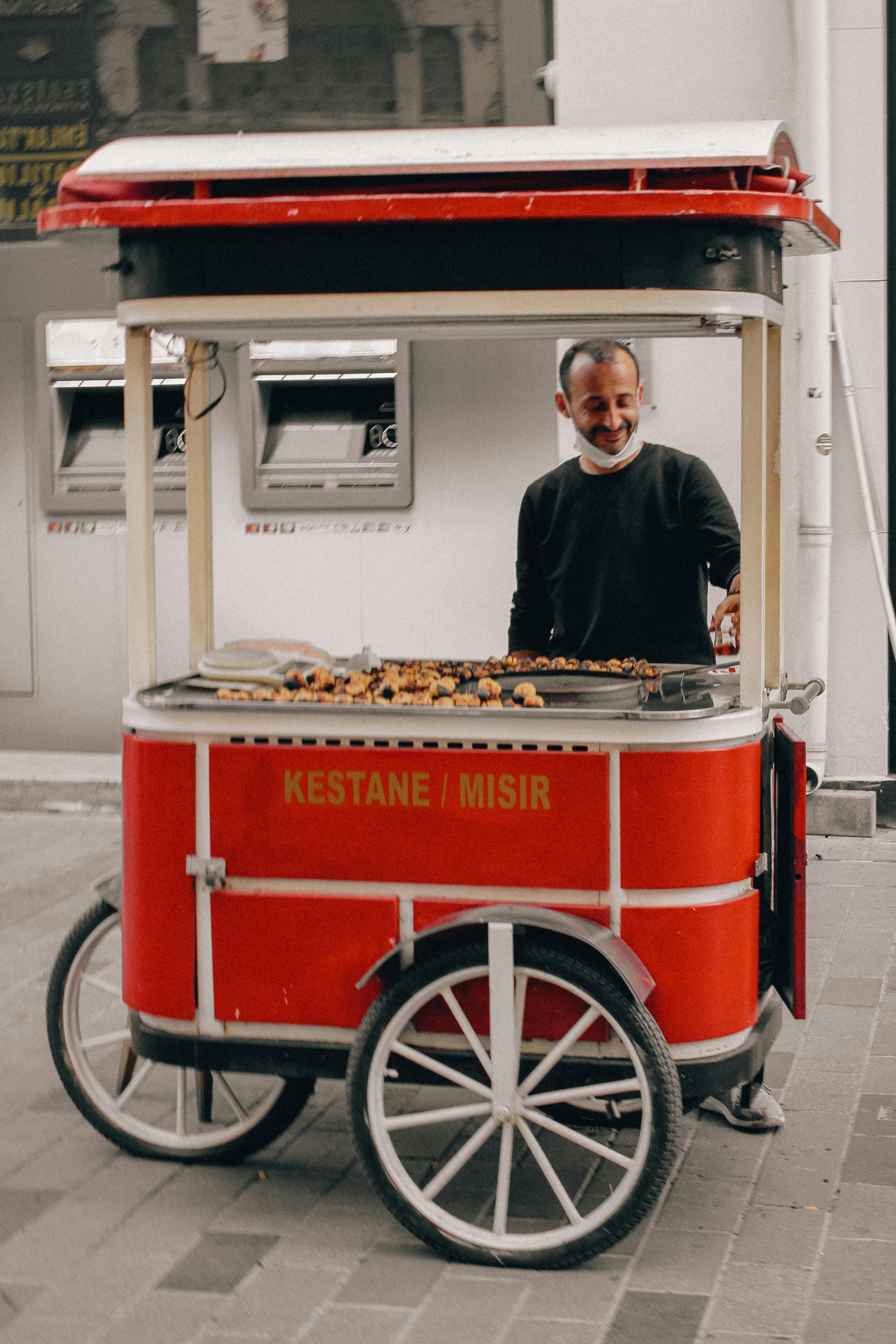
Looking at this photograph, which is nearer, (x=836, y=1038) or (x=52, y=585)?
(x=836, y=1038)

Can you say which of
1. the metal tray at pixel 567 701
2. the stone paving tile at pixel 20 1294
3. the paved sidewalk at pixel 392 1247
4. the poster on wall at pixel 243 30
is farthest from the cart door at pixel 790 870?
the poster on wall at pixel 243 30

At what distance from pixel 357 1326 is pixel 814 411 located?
4.50m

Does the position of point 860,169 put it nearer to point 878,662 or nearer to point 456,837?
point 878,662

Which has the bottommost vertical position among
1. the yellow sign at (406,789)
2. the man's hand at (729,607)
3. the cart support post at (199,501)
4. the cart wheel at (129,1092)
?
the cart wheel at (129,1092)

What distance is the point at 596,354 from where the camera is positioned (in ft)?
13.8

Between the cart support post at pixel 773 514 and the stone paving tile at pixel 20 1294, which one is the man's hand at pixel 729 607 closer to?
the cart support post at pixel 773 514

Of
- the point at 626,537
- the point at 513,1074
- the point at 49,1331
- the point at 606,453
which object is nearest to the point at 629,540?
the point at 626,537

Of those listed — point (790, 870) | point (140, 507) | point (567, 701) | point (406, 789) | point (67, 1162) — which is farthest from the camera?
point (67, 1162)

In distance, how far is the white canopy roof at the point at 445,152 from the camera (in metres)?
3.10

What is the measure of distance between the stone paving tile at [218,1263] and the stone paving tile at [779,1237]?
96 centimetres

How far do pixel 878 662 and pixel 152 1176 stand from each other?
4.02 metres

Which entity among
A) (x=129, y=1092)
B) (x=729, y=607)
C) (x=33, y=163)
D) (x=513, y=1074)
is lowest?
(x=129, y=1092)

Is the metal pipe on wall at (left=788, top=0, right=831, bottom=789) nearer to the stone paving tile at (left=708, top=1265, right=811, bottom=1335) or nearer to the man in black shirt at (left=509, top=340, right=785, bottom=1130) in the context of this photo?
the man in black shirt at (left=509, top=340, right=785, bottom=1130)

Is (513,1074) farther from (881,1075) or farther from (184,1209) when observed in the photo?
(881,1075)
